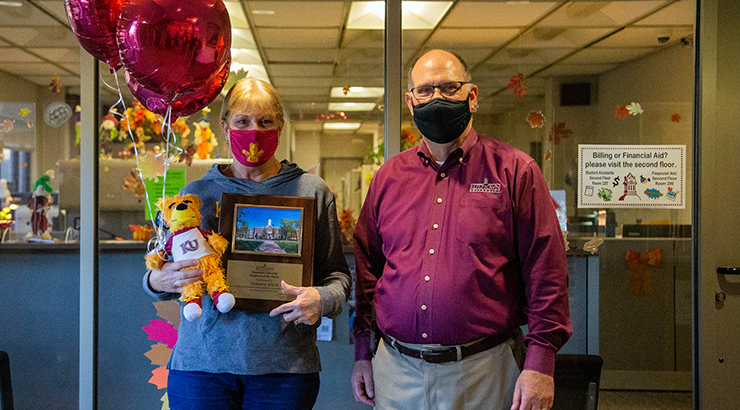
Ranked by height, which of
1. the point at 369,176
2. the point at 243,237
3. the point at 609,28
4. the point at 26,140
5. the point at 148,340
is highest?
the point at 609,28

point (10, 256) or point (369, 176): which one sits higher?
point (369, 176)

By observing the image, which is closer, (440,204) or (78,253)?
(440,204)

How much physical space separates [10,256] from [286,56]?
69.8 inches

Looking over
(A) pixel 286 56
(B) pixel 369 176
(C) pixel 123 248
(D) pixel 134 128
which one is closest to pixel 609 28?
(B) pixel 369 176

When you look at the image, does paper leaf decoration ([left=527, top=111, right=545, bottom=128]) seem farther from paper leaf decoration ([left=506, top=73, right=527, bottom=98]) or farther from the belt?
the belt

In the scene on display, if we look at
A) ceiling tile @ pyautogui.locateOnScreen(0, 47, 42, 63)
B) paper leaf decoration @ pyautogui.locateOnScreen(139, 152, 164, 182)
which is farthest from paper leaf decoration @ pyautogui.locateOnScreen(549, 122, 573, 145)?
ceiling tile @ pyautogui.locateOnScreen(0, 47, 42, 63)

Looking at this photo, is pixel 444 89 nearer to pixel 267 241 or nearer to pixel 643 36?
pixel 267 241

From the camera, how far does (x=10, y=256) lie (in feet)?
8.59

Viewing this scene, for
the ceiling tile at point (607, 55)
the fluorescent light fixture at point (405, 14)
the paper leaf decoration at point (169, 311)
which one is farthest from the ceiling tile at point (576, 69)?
the paper leaf decoration at point (169, 311)

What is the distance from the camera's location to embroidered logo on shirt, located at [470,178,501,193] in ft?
4.68

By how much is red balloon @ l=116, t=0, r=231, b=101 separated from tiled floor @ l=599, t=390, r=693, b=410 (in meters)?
2.39

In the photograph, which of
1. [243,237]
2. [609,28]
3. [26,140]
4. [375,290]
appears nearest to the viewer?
[243,237]

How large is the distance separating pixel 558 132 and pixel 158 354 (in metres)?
2.30

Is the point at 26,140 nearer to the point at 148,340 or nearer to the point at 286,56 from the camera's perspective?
the point at 148,340
